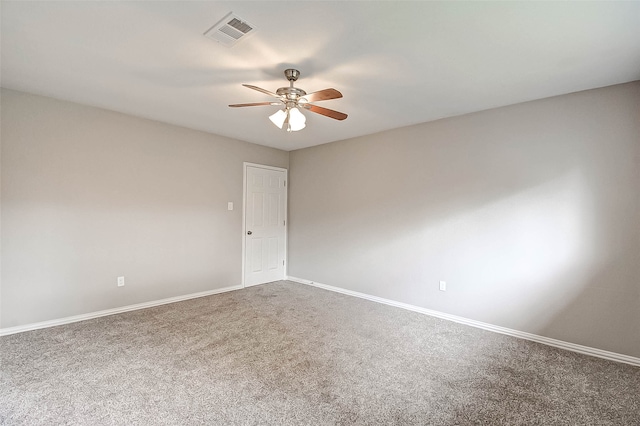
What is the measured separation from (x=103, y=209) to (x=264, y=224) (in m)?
2.30

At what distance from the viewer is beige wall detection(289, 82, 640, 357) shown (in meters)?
2.58

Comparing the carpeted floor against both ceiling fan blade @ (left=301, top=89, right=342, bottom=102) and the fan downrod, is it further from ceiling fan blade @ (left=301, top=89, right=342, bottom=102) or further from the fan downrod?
the fan downrod

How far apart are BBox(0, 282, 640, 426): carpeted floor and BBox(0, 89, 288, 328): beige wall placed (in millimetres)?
462

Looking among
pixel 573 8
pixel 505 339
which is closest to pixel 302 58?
pixel 573 8

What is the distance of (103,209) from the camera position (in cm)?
343

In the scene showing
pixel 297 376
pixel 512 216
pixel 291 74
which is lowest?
pixel 297 376

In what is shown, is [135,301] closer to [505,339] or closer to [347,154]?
[347,154]

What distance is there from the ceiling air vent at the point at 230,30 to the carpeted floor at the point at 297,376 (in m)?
2.41

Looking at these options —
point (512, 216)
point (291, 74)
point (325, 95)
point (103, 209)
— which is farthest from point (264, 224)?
point (512, 216)

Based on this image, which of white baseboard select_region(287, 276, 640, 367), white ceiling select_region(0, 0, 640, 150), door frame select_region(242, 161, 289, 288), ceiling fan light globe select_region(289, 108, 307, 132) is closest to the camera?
white ceiling select_region(0, 0, 640, 150)

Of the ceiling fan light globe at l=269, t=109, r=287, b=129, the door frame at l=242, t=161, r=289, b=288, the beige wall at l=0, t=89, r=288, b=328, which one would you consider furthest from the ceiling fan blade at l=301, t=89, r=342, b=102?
the door frame at l=242, t=161, r=289, b=288

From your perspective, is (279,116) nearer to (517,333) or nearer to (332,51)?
(332,51)

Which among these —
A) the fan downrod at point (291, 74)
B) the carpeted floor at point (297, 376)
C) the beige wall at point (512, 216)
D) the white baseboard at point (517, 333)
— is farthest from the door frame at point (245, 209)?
the fan downrod at point (291, 74)

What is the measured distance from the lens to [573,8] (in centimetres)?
167
